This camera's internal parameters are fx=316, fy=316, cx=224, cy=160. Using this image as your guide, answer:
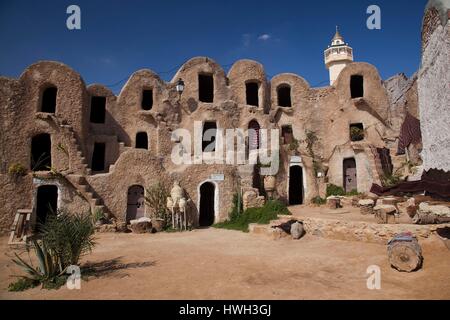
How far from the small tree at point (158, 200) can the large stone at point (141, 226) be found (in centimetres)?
105

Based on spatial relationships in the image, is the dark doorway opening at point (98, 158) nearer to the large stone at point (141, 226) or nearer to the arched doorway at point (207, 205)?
the arched doorway at point (207, 205)

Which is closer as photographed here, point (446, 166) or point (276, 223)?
point (446, 166)

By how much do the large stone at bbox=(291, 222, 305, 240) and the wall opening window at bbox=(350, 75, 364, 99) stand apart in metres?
15.4

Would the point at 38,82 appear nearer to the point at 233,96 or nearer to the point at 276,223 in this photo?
the point at 233,96

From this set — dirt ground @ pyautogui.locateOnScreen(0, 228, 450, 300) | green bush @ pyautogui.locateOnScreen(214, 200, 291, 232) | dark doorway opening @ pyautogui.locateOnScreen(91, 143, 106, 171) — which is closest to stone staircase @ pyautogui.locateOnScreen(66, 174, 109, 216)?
dirt ground @ pyautogui.locateOnScreen(0, 228, 450, 300)

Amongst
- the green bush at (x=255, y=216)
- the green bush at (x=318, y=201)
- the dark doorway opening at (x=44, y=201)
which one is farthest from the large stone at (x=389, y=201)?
the dark doorway opening at (x=44, y=201)

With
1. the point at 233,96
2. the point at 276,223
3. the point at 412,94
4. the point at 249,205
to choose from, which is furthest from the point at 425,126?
the point at 233,96

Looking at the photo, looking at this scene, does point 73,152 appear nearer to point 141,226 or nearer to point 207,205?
point 141,226

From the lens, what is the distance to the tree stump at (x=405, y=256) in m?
6.39

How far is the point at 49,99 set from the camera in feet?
58.6

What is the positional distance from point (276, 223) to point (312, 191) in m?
7.36

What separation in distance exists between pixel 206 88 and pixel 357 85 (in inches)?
434
